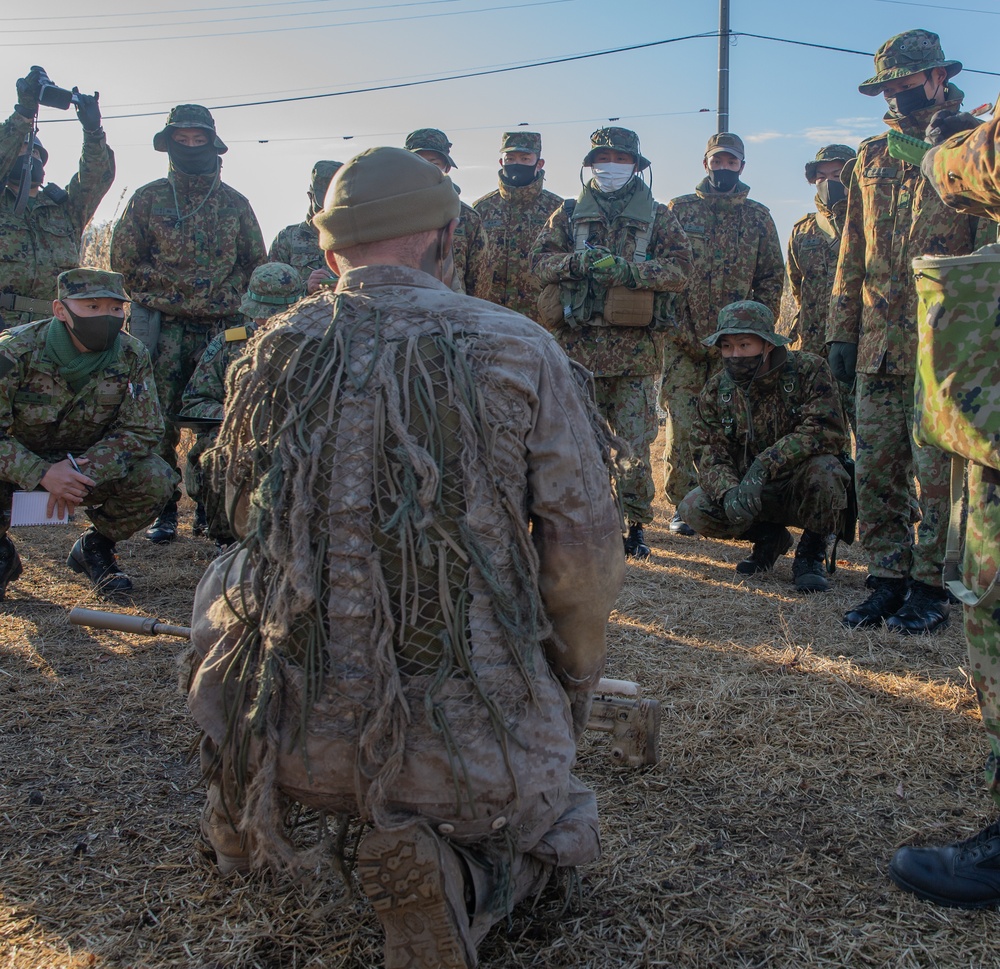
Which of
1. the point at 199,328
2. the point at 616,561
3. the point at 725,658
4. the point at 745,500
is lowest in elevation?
the point at 725,658

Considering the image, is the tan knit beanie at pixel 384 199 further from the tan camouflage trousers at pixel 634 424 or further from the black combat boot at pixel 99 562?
the tan camouflage trousers at pixel 634 424

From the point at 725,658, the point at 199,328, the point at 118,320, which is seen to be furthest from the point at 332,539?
the point at 199,328

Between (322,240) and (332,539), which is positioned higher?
(322,240)

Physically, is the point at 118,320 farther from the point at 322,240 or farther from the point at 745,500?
the point at 745,500

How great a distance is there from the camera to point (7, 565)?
4832 millimetres

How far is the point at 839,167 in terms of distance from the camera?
24.4 feet

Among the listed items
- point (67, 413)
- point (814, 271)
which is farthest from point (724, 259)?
point (67, 413)

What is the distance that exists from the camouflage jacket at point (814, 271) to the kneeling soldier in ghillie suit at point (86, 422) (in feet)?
15.0

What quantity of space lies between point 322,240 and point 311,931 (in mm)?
1597

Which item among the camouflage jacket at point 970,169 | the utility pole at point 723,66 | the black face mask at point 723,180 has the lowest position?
the camouflage jacket at point 970,169

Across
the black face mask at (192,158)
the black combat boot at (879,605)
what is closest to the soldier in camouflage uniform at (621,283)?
the black combat boot at (879,605)

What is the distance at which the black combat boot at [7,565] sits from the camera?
4801 millimetres

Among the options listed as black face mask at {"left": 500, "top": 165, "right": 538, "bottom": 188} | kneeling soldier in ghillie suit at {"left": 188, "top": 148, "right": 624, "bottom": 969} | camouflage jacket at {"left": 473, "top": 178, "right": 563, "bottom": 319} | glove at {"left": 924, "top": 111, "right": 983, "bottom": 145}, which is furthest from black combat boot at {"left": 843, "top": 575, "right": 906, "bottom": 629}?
black face mask at {"left": 500, "top": 165, "right": 538, "bottom": 188}

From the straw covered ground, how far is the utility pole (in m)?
10.7
